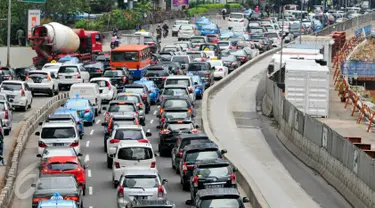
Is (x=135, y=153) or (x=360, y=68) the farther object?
(x=360, y=68)

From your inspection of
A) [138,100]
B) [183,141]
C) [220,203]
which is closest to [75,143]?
[183,141]

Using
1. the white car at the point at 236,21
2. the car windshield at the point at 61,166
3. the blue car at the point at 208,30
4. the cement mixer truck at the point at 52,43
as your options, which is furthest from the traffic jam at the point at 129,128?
the white car at the point at 236,21

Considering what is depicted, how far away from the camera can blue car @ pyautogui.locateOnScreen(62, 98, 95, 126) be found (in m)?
50.8

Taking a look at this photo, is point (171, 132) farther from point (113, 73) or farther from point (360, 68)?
point (360, 68)

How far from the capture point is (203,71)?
223ft

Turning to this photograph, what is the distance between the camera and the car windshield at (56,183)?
3077 cm

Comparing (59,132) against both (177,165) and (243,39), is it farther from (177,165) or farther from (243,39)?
(243,39)

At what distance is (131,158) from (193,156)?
1.87 meters

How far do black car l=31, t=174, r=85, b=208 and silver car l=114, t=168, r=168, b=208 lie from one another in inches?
44.6

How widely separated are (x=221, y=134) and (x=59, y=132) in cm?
1193

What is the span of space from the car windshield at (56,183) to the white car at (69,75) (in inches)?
1275

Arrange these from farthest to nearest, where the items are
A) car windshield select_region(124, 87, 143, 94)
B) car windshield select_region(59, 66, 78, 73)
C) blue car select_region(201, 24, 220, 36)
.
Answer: blue car select_region(201, 24, 220, 36), car windshield select_region(59, 66, 78, 73), car windshield select_region(124, 87, 143, 94)

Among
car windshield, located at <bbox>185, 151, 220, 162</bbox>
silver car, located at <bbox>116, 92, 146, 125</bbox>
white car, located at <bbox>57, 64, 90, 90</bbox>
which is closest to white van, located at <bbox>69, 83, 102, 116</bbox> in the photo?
silver car, located at <bbox>116, 92, 146, 125</bbox>

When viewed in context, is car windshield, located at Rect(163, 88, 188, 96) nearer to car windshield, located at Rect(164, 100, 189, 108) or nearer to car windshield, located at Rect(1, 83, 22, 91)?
car windshield, located at Rect(164, 100, 189, 108)
